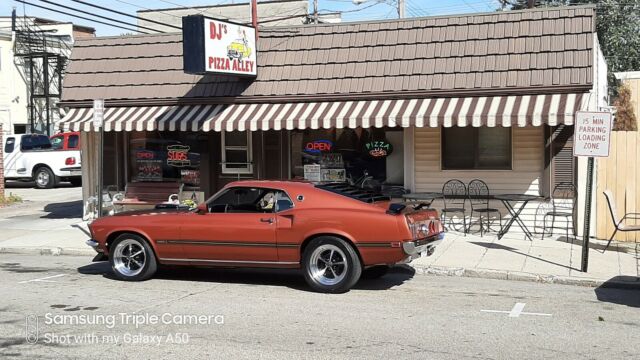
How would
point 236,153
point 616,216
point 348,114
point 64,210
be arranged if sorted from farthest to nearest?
1. point 64,210
2. point 236,153
3. point 348,114
4. point 616,216

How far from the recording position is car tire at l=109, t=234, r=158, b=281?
9.52 meters

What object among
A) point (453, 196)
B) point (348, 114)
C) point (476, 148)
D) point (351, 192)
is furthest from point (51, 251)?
point (476, 148)

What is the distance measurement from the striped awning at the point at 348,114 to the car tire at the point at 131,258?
14.8 feet

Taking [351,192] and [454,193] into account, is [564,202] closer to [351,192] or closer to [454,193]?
[454,193]

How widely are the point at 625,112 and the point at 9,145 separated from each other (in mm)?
21282

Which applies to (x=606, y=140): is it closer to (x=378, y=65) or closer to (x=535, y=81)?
(x=535, y=81)

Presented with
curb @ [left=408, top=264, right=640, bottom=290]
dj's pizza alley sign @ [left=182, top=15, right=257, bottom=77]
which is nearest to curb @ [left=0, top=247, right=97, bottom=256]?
dj's pizza alley sign @ [left=182, top=15, right=257, bottom=77]

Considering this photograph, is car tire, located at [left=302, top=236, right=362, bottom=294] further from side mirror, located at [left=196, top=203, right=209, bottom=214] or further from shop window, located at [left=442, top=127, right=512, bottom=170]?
shop window, located at [left=442, top=127, right=512, bottom=170]

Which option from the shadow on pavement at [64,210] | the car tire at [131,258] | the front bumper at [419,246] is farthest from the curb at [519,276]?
the shadow on pavement at [64,210]

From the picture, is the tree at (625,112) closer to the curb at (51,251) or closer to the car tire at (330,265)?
the car tire at (330,265)

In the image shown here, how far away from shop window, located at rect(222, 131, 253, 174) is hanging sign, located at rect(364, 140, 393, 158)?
107 inches

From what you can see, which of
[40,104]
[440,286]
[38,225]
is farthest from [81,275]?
[40,104]

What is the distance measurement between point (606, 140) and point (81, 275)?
7775mm

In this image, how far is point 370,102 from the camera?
13.6 m
